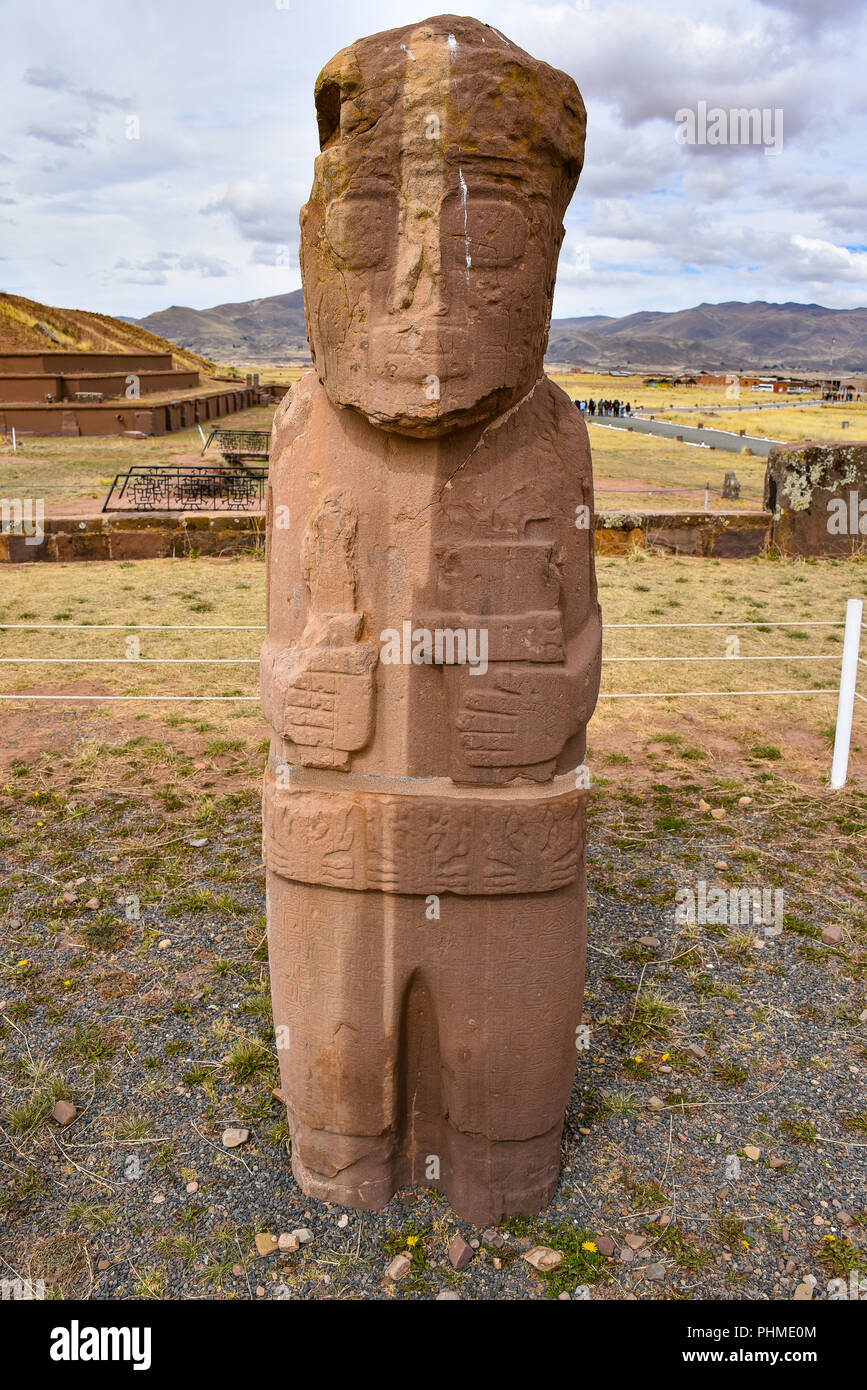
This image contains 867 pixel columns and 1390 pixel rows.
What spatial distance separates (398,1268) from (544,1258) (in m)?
0.42

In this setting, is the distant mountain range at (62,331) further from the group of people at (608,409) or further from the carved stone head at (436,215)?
the carved stone head at (436,215)

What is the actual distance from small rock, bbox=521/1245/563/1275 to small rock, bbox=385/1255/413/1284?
0.33 m

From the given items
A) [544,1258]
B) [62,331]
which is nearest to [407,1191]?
[544,1258]

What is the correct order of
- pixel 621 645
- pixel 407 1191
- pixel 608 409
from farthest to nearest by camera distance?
pixel 608 409 < pixel 621 645 < pixel 407 1191

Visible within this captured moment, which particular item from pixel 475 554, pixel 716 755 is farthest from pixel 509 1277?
pixel 716 755

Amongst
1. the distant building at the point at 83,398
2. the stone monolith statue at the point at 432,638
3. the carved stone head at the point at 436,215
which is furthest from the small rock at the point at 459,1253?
the distant building at the point at 83,398

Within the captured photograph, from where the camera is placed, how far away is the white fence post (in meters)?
5.88

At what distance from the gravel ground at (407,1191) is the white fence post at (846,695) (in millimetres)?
650

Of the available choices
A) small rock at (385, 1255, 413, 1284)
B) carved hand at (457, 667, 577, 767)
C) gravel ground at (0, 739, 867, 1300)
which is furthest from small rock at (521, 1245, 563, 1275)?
carved hand at (457, 667, 577, 767)

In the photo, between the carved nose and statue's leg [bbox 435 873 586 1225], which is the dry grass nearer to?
statue's leg [bbox 435 873 586 1225]

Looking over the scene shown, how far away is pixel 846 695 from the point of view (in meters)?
6.00

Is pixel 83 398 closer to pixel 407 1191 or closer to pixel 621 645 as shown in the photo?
pixel 621 645

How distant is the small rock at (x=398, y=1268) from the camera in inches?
111

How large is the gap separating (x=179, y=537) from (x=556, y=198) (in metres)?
10.0
